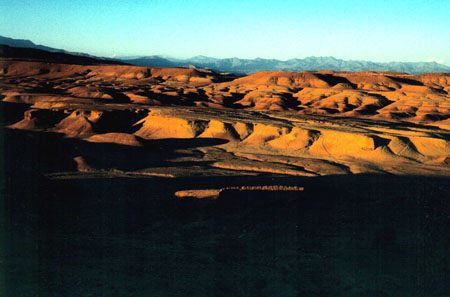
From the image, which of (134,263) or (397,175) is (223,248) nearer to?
(134,263)

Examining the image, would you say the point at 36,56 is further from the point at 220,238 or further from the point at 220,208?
the point at 220,238

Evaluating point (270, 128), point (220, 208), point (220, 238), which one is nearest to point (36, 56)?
point (270, 128)

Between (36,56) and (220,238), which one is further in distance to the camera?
(36,56)

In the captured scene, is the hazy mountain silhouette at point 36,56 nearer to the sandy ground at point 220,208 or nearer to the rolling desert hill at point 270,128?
the rolling desert hill at point 270,128

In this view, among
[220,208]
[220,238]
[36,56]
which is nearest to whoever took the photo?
[220,238]

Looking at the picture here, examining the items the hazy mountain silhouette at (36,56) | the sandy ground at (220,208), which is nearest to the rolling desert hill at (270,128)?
the sandy ground at (220,208)

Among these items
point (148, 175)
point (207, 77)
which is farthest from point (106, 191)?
point (207, 77)

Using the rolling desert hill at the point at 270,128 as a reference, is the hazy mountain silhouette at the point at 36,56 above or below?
above

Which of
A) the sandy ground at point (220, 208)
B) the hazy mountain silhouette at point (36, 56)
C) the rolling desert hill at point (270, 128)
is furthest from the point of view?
the hazy mountain silhouette at point (36, 56)

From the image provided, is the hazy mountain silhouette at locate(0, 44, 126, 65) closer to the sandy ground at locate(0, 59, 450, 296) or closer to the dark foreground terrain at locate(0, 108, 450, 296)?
the sandy ground at locate(0, 59, 450, 296)
